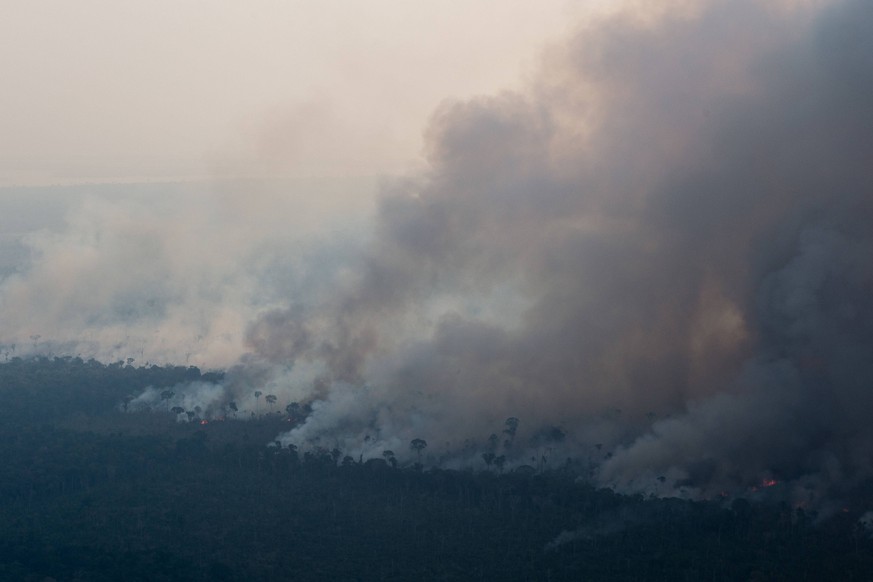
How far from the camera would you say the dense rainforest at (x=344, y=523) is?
7206 centimetres

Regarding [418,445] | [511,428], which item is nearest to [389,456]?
[418,445]

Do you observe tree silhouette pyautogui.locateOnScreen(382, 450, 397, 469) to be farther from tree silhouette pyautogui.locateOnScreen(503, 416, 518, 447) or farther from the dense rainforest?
tree silhouette pyautogui.locateOnScreen(503, 416, 518, 447)

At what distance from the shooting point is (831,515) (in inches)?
3029

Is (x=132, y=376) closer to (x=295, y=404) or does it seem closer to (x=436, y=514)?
(x=295, y=404)

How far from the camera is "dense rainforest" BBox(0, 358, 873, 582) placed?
236 ft

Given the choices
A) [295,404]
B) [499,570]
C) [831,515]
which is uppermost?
[295,404]

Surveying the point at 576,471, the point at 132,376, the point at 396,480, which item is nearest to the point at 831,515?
the point at 576,471

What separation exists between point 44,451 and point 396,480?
30.4m

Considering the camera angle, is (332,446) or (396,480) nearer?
(396,480)

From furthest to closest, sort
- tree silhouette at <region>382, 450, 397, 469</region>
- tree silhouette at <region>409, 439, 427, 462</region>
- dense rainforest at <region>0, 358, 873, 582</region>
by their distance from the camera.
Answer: tree silhouette at <region>409, 439, 427, 462</region> < tree silhouette at <region>382, 450, 397, 469</region> < dense rainforest at <region>0, 358, 873, 582</region>

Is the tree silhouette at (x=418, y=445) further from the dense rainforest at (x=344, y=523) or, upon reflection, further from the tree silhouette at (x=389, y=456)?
the dense rainforest at (x=344, y=523)

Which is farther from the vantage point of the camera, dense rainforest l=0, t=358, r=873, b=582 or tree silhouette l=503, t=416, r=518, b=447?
tree silhouette l=503, t=416, r=518, b=447

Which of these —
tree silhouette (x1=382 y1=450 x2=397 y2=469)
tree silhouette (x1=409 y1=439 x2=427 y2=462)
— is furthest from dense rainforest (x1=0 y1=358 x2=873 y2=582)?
tree silhouette (x1=409 y1=439 x2=427 y2=462)

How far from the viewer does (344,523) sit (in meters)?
81.9
